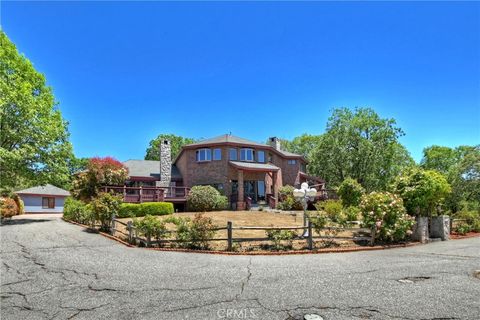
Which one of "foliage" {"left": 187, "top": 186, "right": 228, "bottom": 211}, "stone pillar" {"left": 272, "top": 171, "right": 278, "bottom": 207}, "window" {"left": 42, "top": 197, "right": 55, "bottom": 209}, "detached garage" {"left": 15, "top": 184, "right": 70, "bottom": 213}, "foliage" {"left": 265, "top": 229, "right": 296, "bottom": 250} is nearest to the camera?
"foliage" {"left": 265, "top": 229, "right": 296, "bottom": 250}

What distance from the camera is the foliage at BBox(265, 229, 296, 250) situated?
12906 millimetres

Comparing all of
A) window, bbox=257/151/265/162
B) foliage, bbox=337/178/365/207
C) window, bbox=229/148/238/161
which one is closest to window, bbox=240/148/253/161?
window, bbox=229/148/238/161

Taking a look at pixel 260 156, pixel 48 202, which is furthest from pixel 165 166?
pixel 48 202

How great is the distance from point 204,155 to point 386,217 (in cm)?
1978

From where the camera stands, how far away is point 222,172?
30453 millimetres

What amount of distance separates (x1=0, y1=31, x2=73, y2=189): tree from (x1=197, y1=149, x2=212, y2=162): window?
426 inches

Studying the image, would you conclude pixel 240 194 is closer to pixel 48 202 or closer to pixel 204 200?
pixel 204 200

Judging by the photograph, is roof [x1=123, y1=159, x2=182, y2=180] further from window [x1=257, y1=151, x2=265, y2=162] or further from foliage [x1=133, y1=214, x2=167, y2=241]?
foliage [x1=133, y1=214, x2=167, y2=241]

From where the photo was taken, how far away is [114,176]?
26688 mm

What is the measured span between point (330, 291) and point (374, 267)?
10.4 feet

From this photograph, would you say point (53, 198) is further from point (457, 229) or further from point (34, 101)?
point (457, 229)

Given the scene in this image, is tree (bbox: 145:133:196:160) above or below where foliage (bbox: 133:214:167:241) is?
above

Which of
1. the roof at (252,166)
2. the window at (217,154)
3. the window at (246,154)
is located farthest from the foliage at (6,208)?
the window at (246,154)

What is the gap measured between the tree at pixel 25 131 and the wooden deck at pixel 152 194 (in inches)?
160
